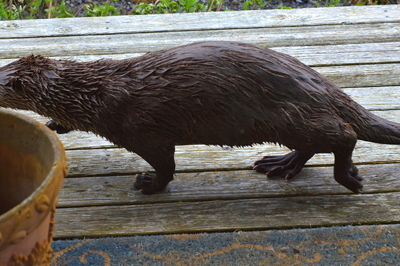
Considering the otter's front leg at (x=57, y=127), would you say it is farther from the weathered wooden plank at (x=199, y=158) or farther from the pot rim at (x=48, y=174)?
the pot rim at (x=48, y=174)

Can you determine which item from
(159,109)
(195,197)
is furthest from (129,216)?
(159,109)

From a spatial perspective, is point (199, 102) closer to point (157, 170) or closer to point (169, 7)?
point (157, 170)

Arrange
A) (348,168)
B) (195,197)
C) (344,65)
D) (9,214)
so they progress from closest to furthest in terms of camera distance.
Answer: (9,214)
(348,168)
(195,197)
(344,65)

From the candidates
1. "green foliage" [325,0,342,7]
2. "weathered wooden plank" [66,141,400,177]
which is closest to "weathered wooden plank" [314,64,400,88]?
"weathered wooden plank" [66,141,400,177]

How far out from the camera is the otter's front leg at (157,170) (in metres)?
1.86

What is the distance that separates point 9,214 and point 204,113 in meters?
0.93

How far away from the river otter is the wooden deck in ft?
0.50

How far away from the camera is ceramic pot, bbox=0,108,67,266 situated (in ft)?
3.13

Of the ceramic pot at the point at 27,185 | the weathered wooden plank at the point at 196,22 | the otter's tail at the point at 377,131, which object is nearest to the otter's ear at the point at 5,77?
the ceramic pot at the point at 27,185

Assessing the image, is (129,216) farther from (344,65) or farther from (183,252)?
(344,65)

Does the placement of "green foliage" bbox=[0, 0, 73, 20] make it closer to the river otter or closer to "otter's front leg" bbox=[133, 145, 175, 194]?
the river otter

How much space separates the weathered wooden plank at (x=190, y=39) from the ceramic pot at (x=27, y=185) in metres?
2.10

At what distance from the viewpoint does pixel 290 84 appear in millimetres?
1723

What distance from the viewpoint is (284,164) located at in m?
2.15
